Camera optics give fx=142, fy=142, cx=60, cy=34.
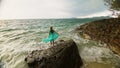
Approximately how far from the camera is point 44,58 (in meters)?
10.7

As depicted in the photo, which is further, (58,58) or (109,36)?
(109,36)

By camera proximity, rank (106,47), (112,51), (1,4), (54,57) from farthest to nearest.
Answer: (106,47)
(112,51)
(54,57)
(1,4)

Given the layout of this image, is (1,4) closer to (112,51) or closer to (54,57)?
(54,57)

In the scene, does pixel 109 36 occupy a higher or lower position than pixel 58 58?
lower

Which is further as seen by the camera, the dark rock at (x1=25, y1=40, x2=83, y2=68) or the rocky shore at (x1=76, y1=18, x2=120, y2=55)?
the rocky shore at (x1=76, y1=18, x2=120, y2=55)

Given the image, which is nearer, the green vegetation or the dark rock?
the dark rock

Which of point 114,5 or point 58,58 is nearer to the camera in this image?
point 58,58

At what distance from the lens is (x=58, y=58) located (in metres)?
10.6

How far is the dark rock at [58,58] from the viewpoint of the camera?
10.5 meters

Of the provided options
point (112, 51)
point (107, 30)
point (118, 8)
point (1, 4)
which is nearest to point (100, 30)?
point (107, 30)

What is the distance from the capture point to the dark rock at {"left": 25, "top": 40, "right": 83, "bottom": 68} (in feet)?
34.4

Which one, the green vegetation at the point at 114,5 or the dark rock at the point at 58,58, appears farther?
the green vegetation at the point at 114,5

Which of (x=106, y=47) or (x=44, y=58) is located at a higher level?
(x=44, y=58)

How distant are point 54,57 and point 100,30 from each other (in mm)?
15976
